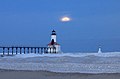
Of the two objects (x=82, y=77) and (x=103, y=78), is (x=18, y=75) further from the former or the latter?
(x=103, y=78)

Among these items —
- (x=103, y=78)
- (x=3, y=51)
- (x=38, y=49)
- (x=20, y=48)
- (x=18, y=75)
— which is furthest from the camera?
(x=38, y=49)

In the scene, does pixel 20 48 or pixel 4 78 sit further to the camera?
pixel 20 48

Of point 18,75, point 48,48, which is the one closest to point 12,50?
point 48,48

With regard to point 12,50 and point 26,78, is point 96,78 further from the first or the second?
point 12,50

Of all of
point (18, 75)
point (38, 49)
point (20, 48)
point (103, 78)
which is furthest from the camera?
point (38, 49)

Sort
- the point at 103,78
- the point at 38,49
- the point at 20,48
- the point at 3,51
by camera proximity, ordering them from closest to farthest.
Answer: the point at 103,78
the point at 3,51
the point at 20,48
the point at 38,49

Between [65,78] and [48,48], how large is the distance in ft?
158

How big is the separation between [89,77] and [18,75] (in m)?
3.09

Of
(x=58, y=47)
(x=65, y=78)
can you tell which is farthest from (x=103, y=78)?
(x=58, y=47)

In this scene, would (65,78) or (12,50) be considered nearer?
(65,78)

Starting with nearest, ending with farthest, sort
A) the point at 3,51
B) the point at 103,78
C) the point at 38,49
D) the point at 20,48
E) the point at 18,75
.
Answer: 1. the point at 103,78
2. the point at 18,75
3. the point at 3,51
4. the point at 20,48
5. the point at 38,49

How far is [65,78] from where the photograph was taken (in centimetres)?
1488

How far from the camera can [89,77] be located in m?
15.1

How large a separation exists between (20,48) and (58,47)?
703cm
